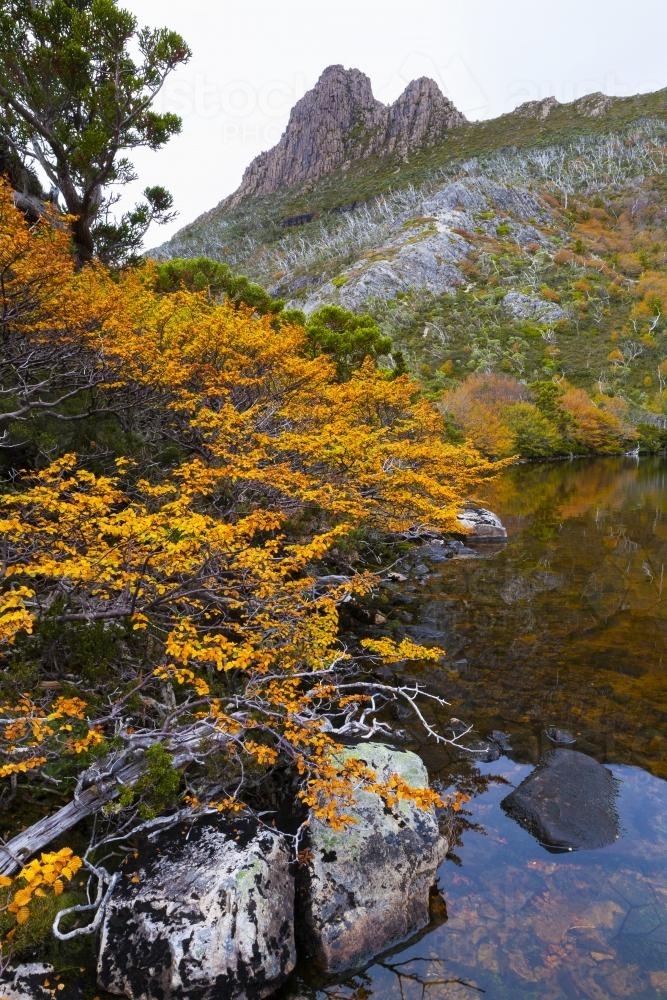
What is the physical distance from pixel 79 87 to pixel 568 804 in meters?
21.5

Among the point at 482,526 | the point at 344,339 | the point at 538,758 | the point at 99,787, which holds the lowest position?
the point at 482,526

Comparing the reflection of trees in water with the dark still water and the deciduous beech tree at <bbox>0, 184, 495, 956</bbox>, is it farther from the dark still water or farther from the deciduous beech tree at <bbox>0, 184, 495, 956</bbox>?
the deciduous beech tree at <bbox>0, 184, 495, 956</bbox>

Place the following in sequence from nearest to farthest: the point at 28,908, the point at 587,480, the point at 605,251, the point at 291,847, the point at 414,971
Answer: the point at 28,908
the point at 414,971
the point at 291,847
the point at 587,480
the point at 605,251

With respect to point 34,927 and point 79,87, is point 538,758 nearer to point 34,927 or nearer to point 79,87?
point 34,927

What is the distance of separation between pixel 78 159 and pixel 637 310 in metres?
108

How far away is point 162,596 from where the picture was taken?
303 inches

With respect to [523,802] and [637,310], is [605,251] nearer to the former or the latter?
[637,310]

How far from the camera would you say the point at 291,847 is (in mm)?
6070

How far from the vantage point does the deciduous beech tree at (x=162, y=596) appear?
620 centimetres

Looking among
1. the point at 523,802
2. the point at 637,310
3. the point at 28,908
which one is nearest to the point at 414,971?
the point at 523,802

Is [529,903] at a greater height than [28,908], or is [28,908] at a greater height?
[28,908]

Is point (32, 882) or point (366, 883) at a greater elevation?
point (32, 882)

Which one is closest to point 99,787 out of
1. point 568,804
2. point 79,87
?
point 568,804

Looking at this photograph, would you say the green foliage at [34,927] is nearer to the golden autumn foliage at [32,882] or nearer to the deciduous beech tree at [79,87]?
the golden autumn foliage at [32,882]
